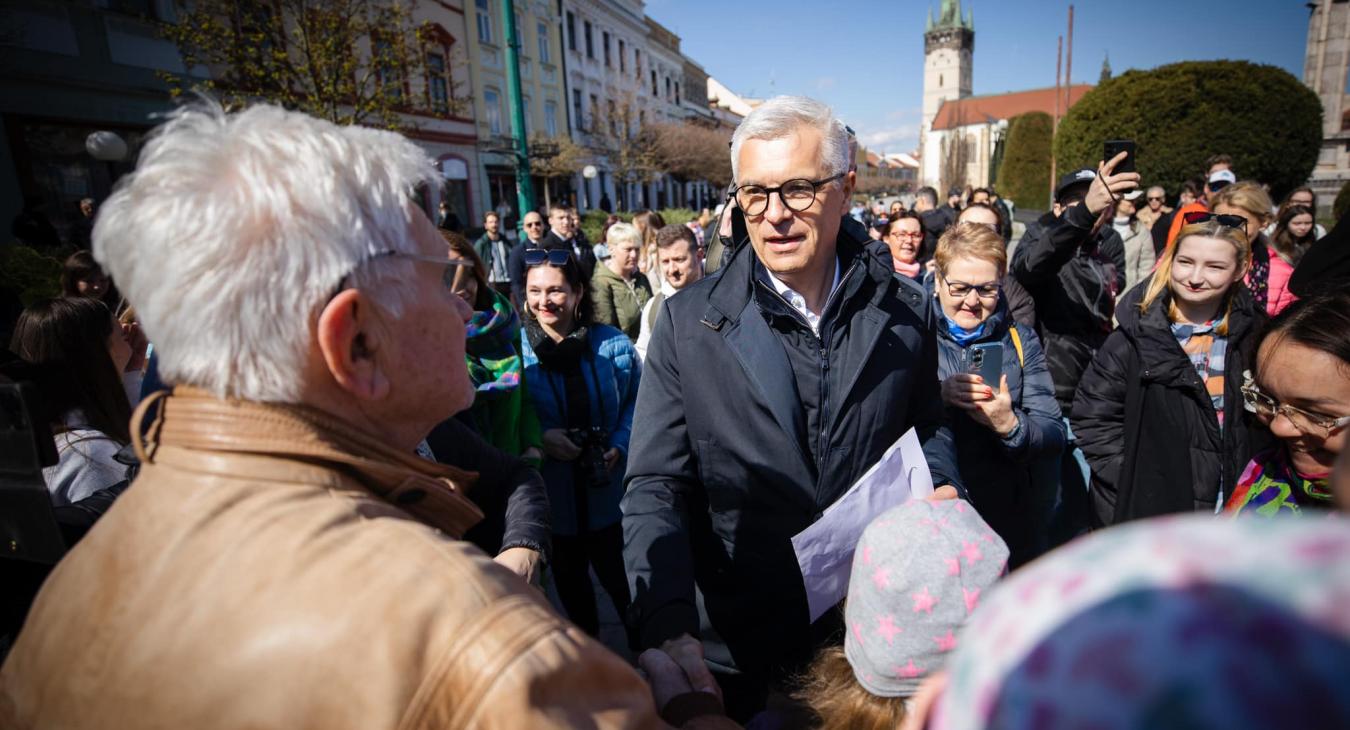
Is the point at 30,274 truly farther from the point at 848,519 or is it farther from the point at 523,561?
the point at 848,519

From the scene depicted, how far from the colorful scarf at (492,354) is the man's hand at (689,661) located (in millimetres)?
1619

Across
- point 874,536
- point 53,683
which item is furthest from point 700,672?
point 53,683

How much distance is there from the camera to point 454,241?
2893 millimetres

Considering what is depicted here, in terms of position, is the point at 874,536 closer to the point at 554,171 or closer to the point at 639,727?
the point at 639,727

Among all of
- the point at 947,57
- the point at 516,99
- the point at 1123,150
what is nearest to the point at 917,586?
the point at 1123,150

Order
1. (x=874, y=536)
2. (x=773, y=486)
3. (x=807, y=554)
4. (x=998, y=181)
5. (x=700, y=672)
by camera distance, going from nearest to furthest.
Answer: (x=874, y=536), (x=700, y=672), (x=807, y=554), (x=773, y=486), (x=998, y=181)

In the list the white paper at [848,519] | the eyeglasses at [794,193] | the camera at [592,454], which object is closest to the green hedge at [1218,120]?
the camera at [592,454]

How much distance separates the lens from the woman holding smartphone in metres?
2.50

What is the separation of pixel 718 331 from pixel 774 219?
1.20 feet

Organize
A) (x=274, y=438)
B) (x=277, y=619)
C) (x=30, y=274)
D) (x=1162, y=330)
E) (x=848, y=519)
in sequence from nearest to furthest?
(x=277, y=619)
(x=274, y=438)
(x=848, y=519)
(x=1162, y=330)
(x=30, y=274)

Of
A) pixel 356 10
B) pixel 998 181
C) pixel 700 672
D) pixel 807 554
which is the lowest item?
pixel 700 672

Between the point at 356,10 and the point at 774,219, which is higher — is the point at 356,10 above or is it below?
above

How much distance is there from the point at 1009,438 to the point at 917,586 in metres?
1.70

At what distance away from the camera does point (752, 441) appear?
1727 millimetres
